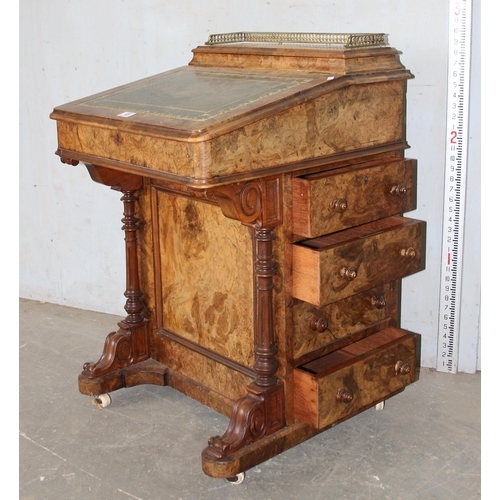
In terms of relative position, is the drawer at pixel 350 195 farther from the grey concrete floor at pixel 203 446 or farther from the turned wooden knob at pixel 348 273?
the grey concrete floor at pixel 203 446

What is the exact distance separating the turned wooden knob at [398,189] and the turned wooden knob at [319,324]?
19.1 inches

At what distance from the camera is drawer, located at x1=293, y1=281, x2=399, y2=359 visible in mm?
2527

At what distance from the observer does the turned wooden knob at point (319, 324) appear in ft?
8.32

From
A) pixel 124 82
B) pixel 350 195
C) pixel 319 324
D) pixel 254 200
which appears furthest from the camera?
pixel 124 82

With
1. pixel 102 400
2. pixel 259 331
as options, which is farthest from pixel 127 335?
pixel 259 331

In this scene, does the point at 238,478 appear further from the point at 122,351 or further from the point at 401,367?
the point at 122,351

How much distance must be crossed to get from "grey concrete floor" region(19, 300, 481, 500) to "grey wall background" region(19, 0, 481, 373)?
48 cm

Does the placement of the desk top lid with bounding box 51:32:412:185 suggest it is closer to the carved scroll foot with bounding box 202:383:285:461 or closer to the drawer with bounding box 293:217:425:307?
the drawer with bounding box 293:217:425:307

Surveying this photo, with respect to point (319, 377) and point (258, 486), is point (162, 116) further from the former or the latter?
point (258, 486)

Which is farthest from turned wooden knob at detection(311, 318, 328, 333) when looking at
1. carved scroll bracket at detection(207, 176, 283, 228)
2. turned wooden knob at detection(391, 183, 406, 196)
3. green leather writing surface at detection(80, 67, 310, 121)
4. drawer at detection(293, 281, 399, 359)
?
green leather writing surface at detection(80, 67, 310, 121)

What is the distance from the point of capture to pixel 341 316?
2654 millimetres

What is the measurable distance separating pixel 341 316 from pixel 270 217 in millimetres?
515

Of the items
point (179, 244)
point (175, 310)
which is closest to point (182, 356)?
point (175, 310)

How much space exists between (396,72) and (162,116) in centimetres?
83
